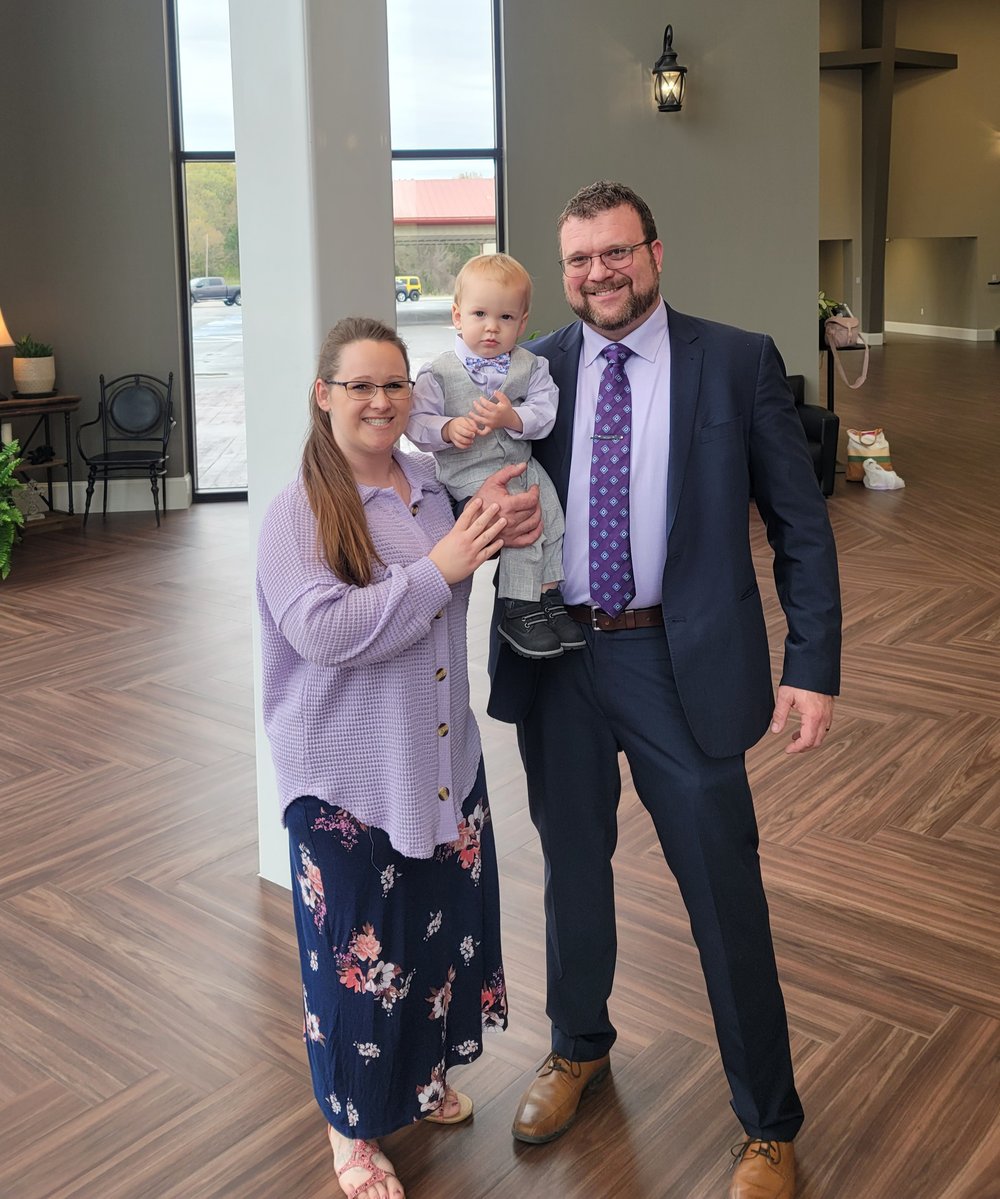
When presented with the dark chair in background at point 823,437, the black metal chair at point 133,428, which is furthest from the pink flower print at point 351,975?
the black metal chair at point 133,428

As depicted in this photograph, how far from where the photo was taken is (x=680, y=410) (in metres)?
2.18

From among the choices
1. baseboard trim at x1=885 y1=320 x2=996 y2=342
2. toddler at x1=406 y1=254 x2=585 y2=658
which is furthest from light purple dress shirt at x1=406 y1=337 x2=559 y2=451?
baseboard trim at x1=885 y1=320 x2=996 y2=342

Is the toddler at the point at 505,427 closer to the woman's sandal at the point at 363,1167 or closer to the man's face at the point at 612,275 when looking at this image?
the man's face at the point at 612,275

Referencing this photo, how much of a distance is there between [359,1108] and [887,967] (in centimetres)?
141

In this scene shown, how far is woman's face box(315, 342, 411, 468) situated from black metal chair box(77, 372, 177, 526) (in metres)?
7.13

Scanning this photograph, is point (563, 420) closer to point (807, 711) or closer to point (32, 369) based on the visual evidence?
point (807, 711)

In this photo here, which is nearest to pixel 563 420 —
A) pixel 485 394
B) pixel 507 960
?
pixel 485 394

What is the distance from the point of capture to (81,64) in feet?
28.8

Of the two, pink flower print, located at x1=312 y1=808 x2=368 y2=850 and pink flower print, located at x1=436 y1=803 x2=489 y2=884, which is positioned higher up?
pink flower print, located at x1=312 y1=808 x2=368 y2=850

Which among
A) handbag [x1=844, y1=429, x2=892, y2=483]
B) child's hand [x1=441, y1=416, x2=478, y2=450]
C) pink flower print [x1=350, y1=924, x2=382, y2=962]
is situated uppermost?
child's hand [x1=441, y1=416, x2=478, y2=450]

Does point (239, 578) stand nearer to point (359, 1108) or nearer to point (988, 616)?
point (988, 616)

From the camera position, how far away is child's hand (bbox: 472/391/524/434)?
2113 millimetres

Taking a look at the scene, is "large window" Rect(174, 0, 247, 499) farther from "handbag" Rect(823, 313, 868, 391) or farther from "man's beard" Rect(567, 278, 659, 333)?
"man's beard" Rect(567, 278, 659, 333)

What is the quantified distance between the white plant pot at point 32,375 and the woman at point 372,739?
7.18 meters
